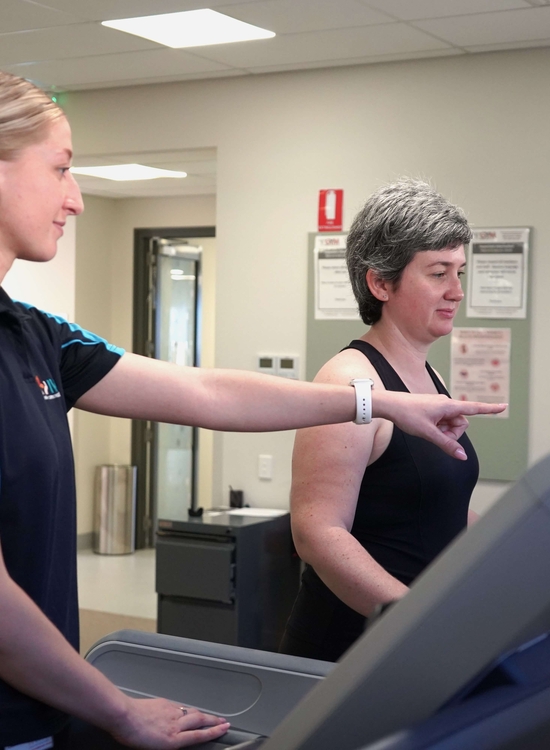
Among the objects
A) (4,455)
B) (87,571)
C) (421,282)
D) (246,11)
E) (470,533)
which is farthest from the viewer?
(87,571)

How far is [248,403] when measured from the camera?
1373mm

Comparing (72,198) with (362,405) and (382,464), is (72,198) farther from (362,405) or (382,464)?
(382,464)

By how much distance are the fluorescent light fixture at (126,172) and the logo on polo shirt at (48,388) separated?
5.01 m

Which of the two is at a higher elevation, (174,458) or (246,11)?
(246,11)

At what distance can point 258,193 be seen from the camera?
183 inches

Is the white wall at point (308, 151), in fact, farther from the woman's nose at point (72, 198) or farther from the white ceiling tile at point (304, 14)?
the woman's nose at point (72, 198)

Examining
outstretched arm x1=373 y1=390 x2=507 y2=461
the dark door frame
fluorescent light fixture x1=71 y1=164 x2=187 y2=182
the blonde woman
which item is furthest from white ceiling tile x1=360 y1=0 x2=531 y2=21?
the dark door frame

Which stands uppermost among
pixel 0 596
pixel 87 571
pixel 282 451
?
pixel 0 596

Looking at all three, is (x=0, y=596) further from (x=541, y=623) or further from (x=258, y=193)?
(x=258, y=193)

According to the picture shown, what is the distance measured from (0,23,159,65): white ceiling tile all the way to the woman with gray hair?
2368mm

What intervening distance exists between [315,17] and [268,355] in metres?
1.59

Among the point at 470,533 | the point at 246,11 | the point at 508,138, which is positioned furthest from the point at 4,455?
the point at 508,138

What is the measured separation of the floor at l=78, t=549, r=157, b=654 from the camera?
213 inches

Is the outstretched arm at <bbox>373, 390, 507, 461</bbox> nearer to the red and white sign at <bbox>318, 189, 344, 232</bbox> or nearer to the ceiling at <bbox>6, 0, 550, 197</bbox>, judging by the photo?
the ceiling at <bbox>6, 0, 550, 197</bbox>
